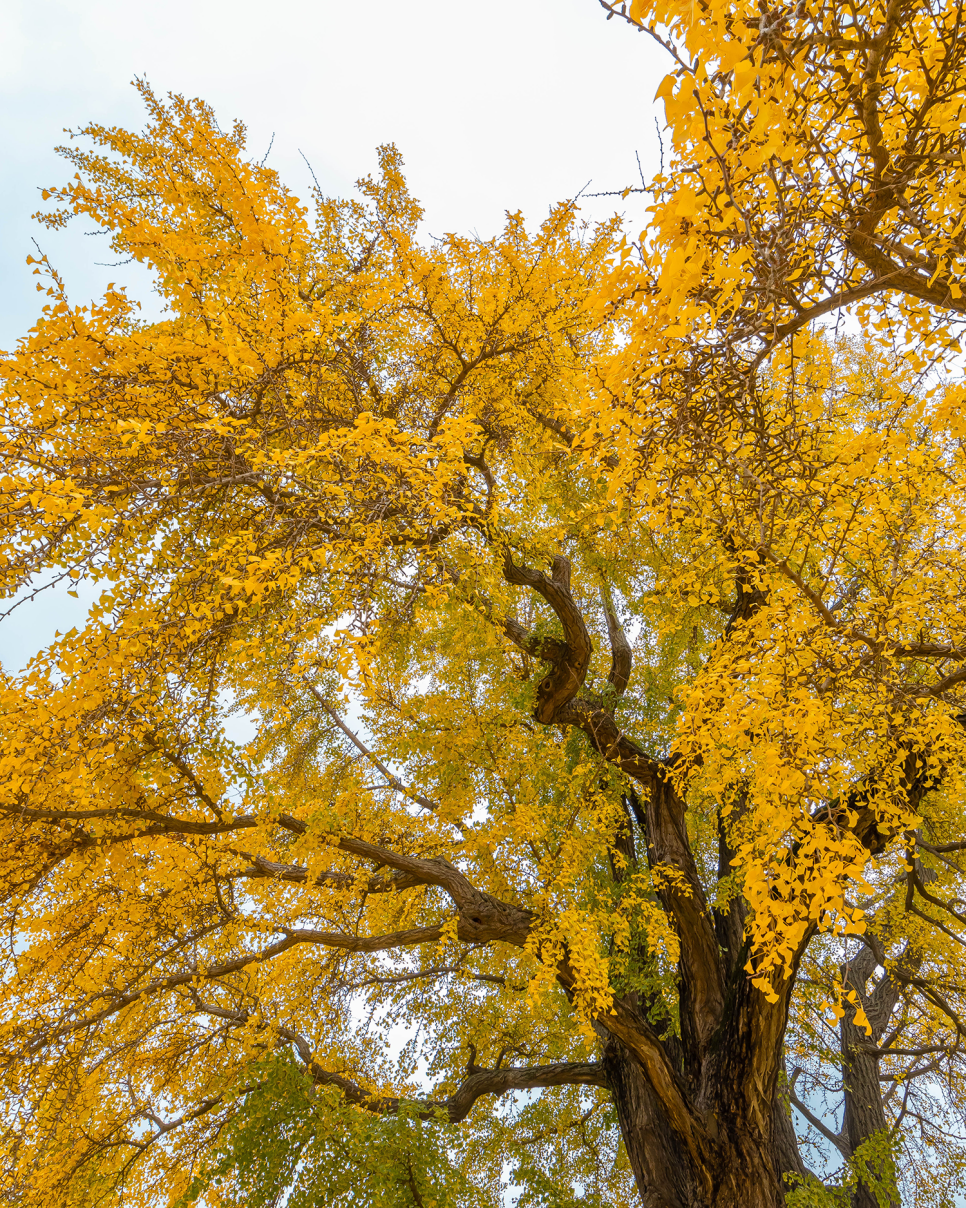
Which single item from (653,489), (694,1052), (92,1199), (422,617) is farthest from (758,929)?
(92,1199)

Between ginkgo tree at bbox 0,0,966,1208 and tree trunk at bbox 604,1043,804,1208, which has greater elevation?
ginkgo tree at bbox 0,0,966,1208

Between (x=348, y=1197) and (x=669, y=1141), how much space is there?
8.94ft

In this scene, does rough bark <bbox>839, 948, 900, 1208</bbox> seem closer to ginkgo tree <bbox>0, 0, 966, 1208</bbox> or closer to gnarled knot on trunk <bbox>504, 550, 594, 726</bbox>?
ginkgo tree <bbox>0, 0, 966, 1208</bbox>

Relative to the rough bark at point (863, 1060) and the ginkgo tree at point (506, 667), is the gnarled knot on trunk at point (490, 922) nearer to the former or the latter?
the ginkgo tree at point (506, 667)

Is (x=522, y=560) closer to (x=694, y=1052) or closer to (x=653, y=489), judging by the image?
(x=653, y=489)

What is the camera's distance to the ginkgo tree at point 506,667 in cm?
239

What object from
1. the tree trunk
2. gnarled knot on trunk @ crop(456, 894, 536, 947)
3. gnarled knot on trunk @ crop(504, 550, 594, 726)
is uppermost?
gnarled knot on trunk @ crop(504, 550, 594, 726)

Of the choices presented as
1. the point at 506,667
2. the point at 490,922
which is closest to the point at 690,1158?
the point at 490,922

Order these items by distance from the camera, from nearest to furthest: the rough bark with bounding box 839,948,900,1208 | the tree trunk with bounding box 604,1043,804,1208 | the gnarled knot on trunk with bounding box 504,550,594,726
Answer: the tree trunk with bounding box 604,1043,804,1208, the gnarled knot on trunk with bounding box 504,550,594,726, the rough bark with bounding box 839,948,900,1208

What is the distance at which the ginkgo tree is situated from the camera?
2.39m

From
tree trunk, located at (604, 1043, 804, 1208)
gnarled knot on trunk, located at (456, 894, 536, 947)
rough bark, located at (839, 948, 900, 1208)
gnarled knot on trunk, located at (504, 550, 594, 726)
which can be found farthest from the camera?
rough bark, located at (839, 948, 900, 1208)

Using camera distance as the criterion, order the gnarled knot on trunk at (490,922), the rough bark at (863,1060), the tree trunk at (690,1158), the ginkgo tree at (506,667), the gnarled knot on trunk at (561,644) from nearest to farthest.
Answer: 1. the ginkgo tree at (506,667)
2. the tree trunk at (690,1158)
3. the gnarled knot on trunk at (490,922)
4. the gnarled knot on trunk at (561,644)
5. the rough bark at (863,1060)

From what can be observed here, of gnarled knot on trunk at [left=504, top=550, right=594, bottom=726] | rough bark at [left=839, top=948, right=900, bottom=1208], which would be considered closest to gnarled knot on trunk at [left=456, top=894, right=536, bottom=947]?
gnarled knot on trunk at [left=504, top=550, right=594, bottom=726]

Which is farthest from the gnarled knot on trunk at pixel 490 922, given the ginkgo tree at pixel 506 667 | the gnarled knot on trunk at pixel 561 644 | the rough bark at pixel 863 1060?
the rough bark at pixel 863 1060
